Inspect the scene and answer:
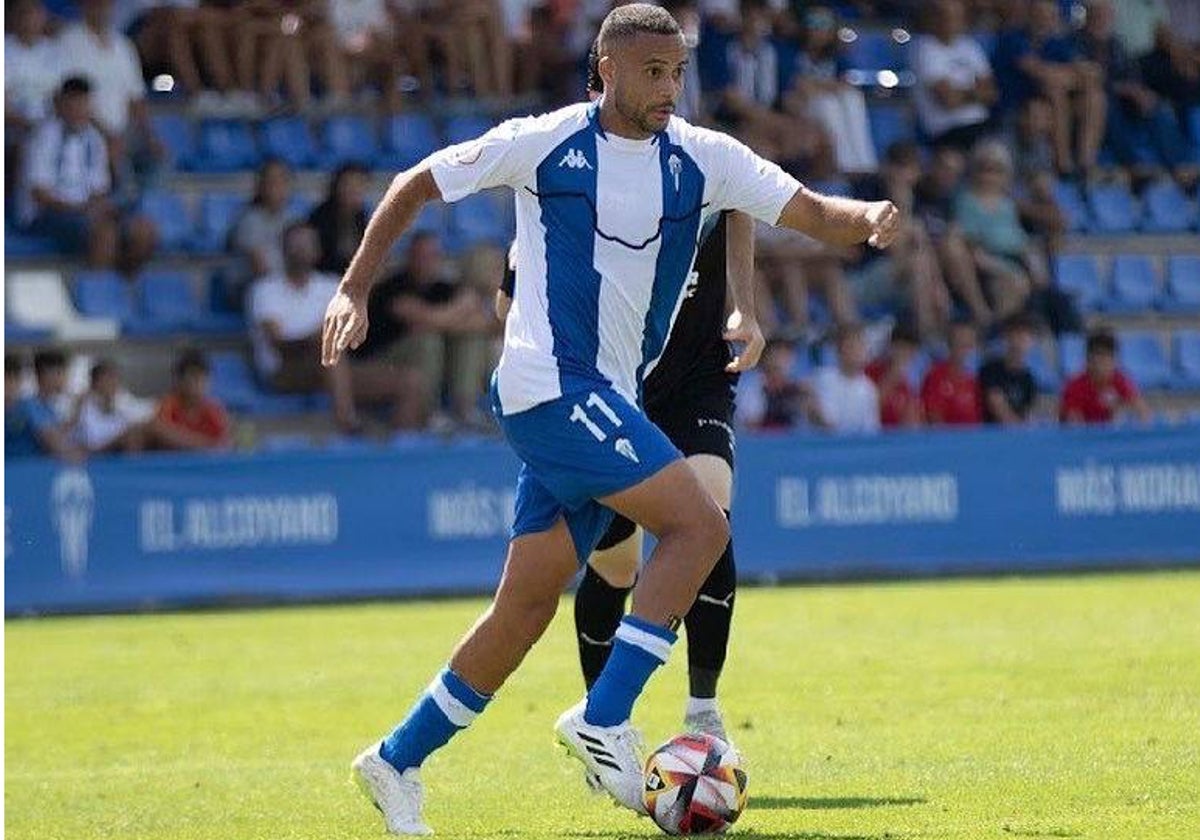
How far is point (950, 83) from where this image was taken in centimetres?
2388

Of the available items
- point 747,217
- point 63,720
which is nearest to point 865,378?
point 63,720

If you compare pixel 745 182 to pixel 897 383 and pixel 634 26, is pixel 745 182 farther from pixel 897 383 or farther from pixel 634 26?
pixel 897 383

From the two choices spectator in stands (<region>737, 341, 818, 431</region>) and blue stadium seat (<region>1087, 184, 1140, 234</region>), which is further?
blue stadium seat (<region>1087, 184, 1140, 234</region>)

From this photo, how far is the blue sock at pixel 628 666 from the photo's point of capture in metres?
6.67

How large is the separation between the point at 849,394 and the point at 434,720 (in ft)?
44.5

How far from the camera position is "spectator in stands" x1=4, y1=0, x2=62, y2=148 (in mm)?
20688

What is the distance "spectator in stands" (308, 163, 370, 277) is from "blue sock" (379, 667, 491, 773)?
13432 millimetres

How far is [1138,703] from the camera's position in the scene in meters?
9.87

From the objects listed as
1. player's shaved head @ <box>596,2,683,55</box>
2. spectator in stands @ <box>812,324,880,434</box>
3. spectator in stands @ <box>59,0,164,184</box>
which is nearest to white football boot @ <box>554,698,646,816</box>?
player's shaved head @ <box>596,2,683,55</box>

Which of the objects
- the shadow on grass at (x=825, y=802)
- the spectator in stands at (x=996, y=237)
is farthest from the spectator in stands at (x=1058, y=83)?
the shadow on grass at (x=825, y=802)

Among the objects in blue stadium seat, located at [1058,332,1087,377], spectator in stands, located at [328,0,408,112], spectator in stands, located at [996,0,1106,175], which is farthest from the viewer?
spectator in stands, located at [996,0,1106,175]

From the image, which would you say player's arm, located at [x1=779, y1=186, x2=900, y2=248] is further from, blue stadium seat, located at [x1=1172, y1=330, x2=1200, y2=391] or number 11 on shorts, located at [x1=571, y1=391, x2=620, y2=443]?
blue stadium seat, located at [x1=1172, y1=330, x2=1200, y2=391]

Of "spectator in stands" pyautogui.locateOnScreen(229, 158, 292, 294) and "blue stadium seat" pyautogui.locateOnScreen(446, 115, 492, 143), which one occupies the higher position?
"blue stadium seat" pyautogui.locateOnScreen(446, 115, 492, 143)

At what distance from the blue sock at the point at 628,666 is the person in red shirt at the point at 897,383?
540 inches
